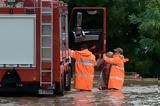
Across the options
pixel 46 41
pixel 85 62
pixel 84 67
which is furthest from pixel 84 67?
pixel 46 41

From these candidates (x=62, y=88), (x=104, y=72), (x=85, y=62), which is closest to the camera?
(x=62, y=88)

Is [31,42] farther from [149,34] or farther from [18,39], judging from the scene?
[149,34]

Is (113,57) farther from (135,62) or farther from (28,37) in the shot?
(135,62)

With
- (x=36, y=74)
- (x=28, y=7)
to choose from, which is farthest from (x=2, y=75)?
(x=28, y=7)

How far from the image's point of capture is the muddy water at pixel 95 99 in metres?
15.5

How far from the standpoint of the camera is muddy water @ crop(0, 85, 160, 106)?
15.5 metres

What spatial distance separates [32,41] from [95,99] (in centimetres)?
252

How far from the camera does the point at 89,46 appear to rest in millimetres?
21797

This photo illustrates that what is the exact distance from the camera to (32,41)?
16297 mm

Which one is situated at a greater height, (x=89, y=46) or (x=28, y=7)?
(x=28, y=7)

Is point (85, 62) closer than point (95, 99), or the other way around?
point (95, 99)

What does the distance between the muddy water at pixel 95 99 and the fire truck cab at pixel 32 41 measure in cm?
64

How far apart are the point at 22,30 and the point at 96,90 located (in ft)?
14.6

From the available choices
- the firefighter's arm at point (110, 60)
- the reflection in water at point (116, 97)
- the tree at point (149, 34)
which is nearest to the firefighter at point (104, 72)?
the firefighter's arm at point (110, 60)
